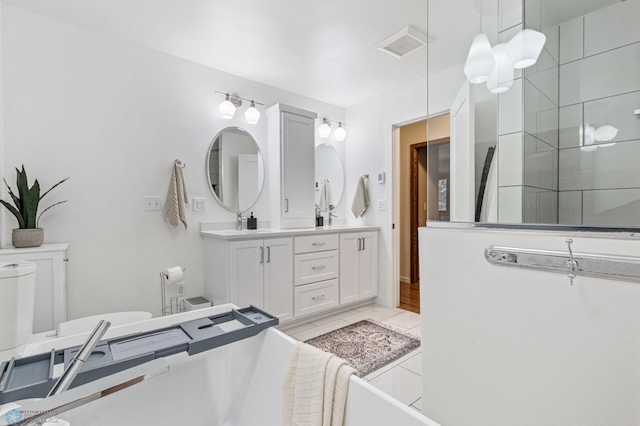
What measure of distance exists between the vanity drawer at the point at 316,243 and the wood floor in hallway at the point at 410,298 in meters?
1.15

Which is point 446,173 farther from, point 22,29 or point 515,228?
point 22,29

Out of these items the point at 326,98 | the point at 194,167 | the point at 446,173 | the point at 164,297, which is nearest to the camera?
the point at 446,173

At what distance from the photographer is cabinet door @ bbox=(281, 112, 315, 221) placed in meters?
3.09

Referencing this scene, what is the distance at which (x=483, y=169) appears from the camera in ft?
5.21

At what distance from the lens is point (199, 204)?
272cm

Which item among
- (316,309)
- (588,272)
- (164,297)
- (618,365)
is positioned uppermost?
(588,272)

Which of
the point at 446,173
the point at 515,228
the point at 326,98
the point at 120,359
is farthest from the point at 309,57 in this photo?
the point at 120,359

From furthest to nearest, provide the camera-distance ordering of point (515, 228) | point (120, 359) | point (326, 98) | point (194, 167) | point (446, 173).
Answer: point (326, 98) < point (194, 167) < point (446, 173) < point (515, 228) < point (120, 359)

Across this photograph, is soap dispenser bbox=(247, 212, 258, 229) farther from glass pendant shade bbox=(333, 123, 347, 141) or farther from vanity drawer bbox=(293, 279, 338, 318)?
glass pendant shade bbox=(333, 123, 347, 141)

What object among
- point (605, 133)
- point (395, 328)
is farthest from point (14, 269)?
point (605, 133)

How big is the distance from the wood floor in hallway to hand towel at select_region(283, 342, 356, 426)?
2.69 meters

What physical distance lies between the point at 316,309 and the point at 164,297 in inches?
52.8

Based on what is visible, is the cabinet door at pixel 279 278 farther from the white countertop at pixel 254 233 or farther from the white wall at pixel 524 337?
the white wall at pixel 524 337

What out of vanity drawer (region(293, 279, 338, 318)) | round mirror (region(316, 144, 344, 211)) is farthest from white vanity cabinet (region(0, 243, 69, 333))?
round mirror (region(316, 144, 344, 211))
